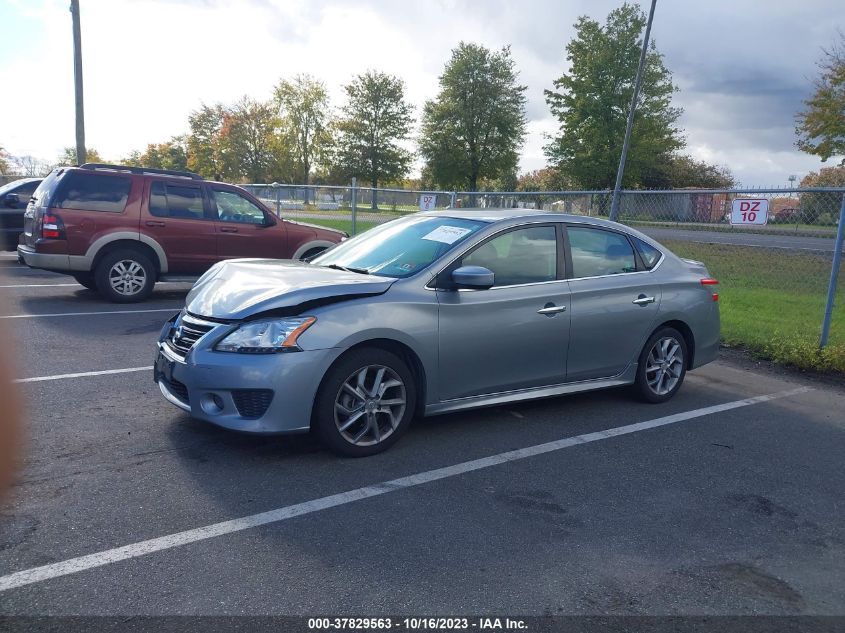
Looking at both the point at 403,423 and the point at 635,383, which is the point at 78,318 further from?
the point at 635,383

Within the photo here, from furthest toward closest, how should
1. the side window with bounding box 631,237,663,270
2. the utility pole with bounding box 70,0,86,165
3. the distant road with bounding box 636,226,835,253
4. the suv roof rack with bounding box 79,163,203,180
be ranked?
the utility pole with bounding box 70,0,86,165 < the suv roof rack with bounding box 79,163,203,180 < the distant road with bounding box 636,226,835,253 < the side window with bounding box 631,237,663,270

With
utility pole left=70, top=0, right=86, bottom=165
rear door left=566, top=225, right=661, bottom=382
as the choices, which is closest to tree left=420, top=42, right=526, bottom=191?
utility pole left=70, top=0, right=86, bottom=165

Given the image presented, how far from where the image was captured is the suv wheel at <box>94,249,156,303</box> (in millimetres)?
9773

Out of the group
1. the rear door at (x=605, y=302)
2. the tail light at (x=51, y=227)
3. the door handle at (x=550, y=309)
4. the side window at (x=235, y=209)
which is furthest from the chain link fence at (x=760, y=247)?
the tail light at (x=51, y=227)

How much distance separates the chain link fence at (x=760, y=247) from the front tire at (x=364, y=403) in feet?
8.81

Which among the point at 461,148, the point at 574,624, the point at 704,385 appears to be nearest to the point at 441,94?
the point at 461,148

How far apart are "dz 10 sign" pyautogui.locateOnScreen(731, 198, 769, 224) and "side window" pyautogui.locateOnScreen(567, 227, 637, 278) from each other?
2.80 m

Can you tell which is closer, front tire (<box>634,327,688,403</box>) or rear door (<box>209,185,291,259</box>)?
front tire (<box>634,327,688,403</box>)

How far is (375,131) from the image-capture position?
58562mm

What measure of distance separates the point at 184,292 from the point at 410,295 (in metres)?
7.85

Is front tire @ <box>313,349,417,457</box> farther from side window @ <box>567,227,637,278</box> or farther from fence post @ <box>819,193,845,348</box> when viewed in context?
fence post @ <box>819,193,845,348</box>

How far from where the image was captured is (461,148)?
53.9 metres

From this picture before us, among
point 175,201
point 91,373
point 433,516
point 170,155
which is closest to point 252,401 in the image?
point 433,516

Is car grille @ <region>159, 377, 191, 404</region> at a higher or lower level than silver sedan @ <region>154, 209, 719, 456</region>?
lower
